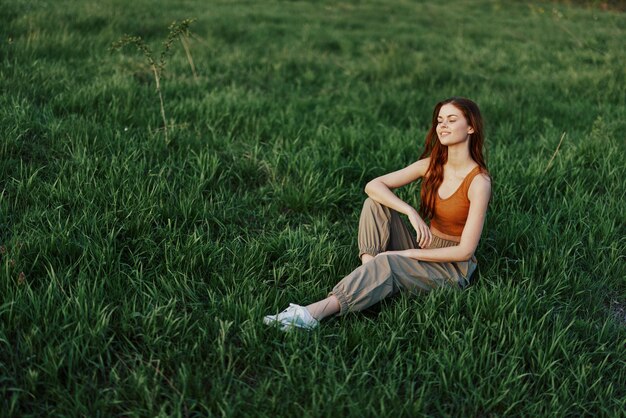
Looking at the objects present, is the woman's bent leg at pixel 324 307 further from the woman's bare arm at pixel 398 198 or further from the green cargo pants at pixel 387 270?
the woman's bare arm at pixel 398 198

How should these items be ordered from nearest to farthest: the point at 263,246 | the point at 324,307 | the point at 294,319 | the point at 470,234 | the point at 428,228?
the point at 294,319 → the point at 324,307 → the point at 470,234 → the point at 428,228 → the point at 263,246

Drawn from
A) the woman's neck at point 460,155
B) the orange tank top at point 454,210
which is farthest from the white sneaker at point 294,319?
the woman's neck at point 460,155

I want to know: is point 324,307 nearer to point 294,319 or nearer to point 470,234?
point 294,319

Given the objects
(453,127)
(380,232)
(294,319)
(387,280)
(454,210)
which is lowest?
(294,319)

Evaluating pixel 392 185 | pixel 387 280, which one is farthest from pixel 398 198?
pixel 387 280

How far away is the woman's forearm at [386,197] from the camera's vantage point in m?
3.01

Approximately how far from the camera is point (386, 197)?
3.07 metres

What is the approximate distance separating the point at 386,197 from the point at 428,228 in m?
0.28

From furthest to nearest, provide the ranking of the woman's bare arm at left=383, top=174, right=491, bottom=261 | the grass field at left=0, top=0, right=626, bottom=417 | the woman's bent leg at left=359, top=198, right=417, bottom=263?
the woman's bent leg at left=359, top=198, right=417, bottom=263, the woman's bare arm at left=383, top=174, right=491, bottom=261, the grass field at left=0, top=0, right=626, bottom=417

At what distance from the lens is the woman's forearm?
3012mm

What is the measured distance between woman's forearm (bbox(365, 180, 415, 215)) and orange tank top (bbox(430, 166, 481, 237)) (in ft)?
0.57

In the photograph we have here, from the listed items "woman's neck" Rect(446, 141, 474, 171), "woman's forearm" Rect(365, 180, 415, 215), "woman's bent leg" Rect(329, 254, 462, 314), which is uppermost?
"woman's neck" Rect(446, 141, 474, 171)

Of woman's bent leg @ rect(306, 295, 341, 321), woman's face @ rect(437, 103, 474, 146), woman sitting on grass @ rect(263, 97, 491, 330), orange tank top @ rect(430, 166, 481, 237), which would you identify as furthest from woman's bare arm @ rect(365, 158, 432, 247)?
woman's bent leg @ rect(306, 295, 341, 321)

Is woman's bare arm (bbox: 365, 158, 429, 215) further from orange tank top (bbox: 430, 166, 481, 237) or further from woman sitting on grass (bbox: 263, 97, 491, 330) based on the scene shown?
orange tank top (bbox: 430, 166, 481, 237)
